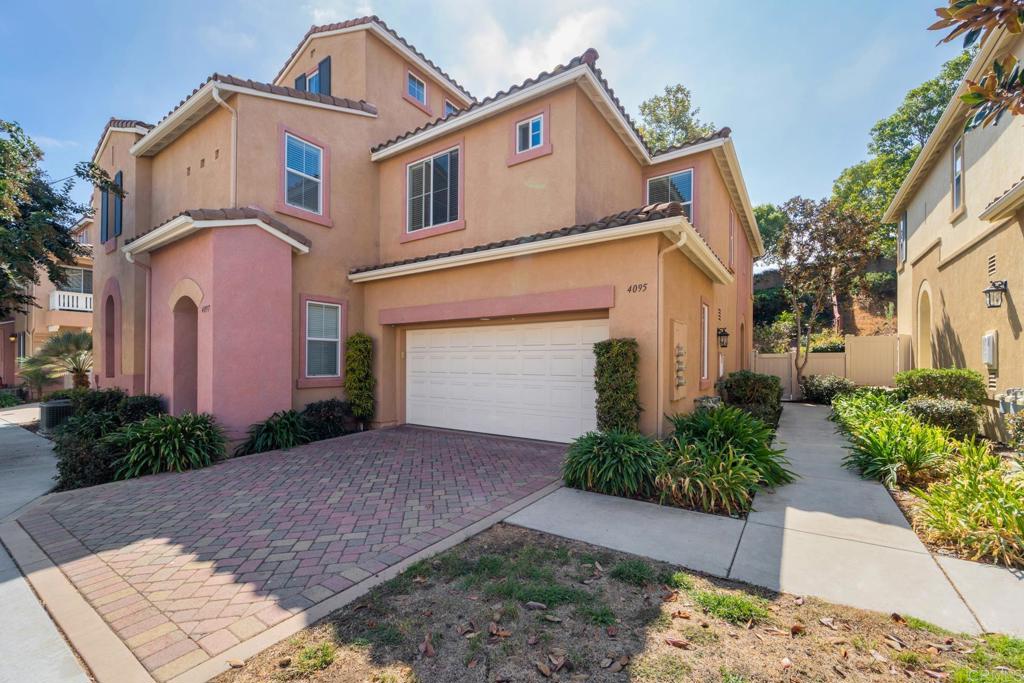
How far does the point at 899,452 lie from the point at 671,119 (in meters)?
25.7

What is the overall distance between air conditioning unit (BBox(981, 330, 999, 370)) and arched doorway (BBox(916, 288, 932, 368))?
5.66m

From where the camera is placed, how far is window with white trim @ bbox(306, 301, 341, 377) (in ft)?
33.7

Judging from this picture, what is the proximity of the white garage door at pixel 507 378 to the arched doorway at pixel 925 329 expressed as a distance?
1260 centimetres

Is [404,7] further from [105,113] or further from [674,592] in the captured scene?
[674,592]

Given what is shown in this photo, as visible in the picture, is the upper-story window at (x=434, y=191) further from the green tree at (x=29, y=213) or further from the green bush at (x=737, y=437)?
the green tree at (x=29, y=213)

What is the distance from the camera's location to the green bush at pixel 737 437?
6.36 m

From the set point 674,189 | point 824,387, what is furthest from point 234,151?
point 824,387

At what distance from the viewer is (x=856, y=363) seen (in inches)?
686

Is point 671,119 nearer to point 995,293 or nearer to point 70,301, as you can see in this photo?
point 995,293

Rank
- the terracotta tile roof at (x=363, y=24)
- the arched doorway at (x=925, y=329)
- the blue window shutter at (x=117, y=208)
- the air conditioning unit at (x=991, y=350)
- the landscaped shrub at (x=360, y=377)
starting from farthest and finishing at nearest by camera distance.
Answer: the arched doorway at (x=925, y=329), the blue window shutter at (x=117, y=208), the terracotta tile roof at (x=363, y=24), the landscaped shrub at (x=360, y=377), the air conditioning unit at (x=991, y=350)

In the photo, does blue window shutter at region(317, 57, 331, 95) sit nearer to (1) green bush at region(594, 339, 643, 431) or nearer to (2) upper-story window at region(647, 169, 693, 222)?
(2) upper-story window at region(647, 169, 693, 222)

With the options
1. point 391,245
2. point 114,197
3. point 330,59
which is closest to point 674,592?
point 391,245

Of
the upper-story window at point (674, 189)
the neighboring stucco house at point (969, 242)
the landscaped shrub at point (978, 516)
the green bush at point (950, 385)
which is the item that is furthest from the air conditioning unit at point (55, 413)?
the green bush at point (950, 385)

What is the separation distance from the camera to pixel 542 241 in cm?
820
